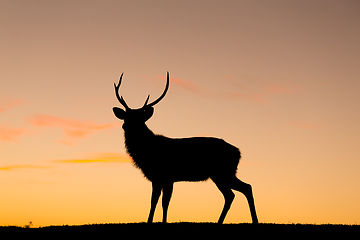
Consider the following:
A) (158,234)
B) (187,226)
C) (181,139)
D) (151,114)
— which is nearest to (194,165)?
(181,139)

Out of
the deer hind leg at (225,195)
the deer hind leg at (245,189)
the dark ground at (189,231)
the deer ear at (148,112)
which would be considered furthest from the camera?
the deer ear at (148,112)

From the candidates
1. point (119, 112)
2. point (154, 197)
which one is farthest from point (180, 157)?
point (119, 112)

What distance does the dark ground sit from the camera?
11.8 meters

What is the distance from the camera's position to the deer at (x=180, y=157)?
49.8 feet

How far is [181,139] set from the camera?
1599cm

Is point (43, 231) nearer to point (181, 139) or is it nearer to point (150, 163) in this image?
point (150, 163)

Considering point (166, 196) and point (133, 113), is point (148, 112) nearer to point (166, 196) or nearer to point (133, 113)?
point (133, 113)

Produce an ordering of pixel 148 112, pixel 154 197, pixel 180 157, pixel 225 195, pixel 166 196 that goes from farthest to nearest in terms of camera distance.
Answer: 1. pixel 148 112
2. pixel 180 157
3. pixel 225 195
4. pixel 166 196
5. pixel 154 197

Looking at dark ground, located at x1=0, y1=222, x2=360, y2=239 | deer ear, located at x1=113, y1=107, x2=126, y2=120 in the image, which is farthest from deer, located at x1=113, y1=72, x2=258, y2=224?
dark ground, located at x1=0, y1=222, x2=360, y2=239

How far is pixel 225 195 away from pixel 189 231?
340 centimetres

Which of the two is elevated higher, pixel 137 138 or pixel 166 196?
pixel 137 138

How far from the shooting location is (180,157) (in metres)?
15.5

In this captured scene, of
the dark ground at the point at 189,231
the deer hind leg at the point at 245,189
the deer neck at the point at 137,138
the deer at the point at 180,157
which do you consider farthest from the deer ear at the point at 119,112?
the deer hind leg at the point at 245,189

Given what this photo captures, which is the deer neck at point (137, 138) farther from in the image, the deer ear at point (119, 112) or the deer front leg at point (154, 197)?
the deer front leg at point (154, 197)
